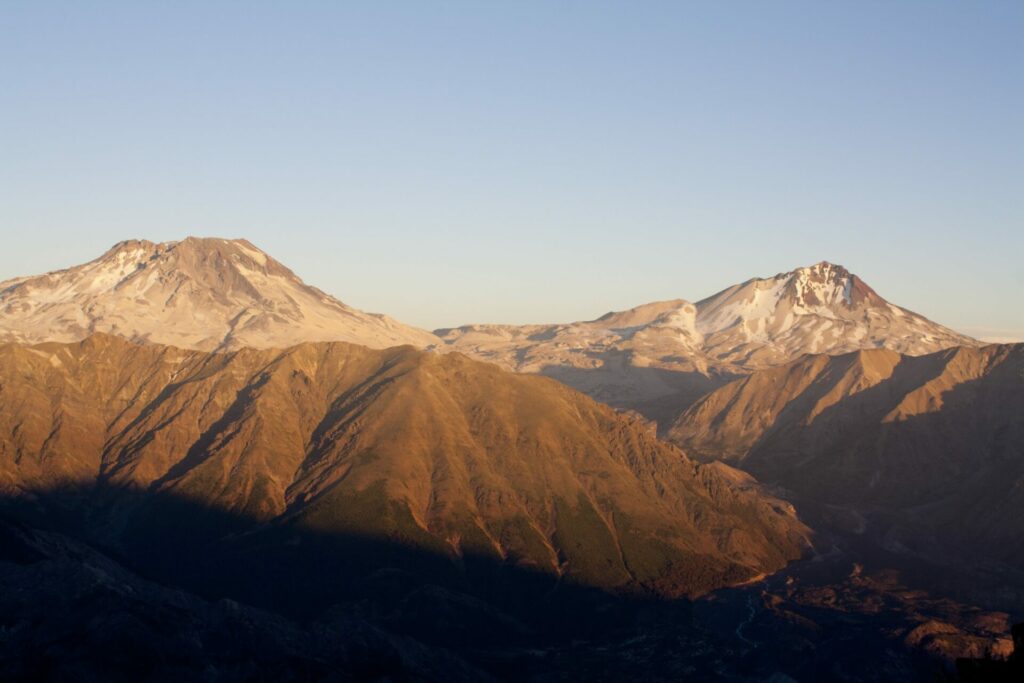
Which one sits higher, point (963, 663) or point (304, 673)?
point (963, 663)

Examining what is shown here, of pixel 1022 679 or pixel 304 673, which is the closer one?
pixel 1022 679

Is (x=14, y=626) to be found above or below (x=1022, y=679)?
below

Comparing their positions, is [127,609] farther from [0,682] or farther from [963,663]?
[963,663]

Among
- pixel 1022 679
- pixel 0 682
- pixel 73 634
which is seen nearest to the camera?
pixel 1022 679

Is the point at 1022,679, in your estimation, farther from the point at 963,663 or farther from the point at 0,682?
the point at 0,682

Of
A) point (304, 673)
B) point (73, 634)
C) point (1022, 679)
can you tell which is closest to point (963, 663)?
point (1022, 679)

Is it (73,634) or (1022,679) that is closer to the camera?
(1022,679)

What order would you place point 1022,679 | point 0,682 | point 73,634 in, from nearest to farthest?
1. point 1022,679
2. point 0,682
3. point 73,634

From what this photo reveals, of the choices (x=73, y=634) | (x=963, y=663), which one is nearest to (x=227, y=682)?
(x=73, y=634)

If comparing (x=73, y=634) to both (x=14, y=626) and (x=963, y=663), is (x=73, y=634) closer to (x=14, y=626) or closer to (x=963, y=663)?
(x=14, y=626)
